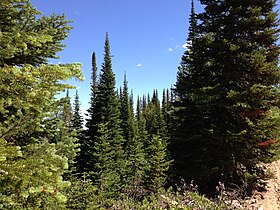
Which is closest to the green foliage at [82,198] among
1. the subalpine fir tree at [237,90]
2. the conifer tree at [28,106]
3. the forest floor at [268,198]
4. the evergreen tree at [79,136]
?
the subalpine fir tree at [237,90]

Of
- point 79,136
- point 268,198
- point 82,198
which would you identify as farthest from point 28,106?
point 79,136

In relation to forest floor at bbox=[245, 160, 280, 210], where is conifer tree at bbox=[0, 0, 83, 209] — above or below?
above

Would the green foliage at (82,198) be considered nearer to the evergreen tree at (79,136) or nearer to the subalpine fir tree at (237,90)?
the subalpine fir tree at (237,90)

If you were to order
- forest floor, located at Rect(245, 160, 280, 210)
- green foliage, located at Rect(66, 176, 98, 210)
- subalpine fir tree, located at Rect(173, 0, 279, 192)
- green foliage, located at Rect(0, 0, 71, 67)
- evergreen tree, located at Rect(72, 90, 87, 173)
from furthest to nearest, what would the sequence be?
1. evergreen tree, located at Rect(72, 90, 87, 173)
2. subalpine fir tree, located at Rect(173, 0, 279, 192)
3. green foliage, located at Rect(66, 176, 98, 210)
4. forest floor, located at Rect(245, 160, 280, 210)
5. green foliage, located at Rect(0, 0, 71, 67)

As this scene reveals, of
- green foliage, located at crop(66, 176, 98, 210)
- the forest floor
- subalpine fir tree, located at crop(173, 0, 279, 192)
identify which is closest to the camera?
the forest floor

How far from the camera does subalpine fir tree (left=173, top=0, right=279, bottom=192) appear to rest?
11.7 m

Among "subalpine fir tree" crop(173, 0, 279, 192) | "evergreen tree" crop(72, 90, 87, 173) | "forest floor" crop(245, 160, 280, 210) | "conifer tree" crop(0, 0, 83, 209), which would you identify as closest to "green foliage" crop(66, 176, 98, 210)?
"subalpine fir tree" crop(173, 0, 279, 192)

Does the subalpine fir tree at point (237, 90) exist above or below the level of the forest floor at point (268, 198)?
above

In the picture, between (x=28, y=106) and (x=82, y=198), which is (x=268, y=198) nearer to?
(x=82, y=198)

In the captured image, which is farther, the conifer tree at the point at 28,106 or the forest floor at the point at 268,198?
the forest floor at the point at 268,198

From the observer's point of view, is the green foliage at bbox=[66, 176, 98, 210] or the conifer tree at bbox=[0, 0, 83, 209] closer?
the conifer tree at bbox=[0, 0, 83, 209]

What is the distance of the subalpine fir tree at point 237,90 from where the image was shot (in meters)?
11.7

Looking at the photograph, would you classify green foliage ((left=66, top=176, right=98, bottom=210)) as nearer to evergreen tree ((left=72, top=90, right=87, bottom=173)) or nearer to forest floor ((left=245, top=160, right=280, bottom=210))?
forest floor ((left=245, top=160, right=280, bottom=210))

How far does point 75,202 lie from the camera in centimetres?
1170
